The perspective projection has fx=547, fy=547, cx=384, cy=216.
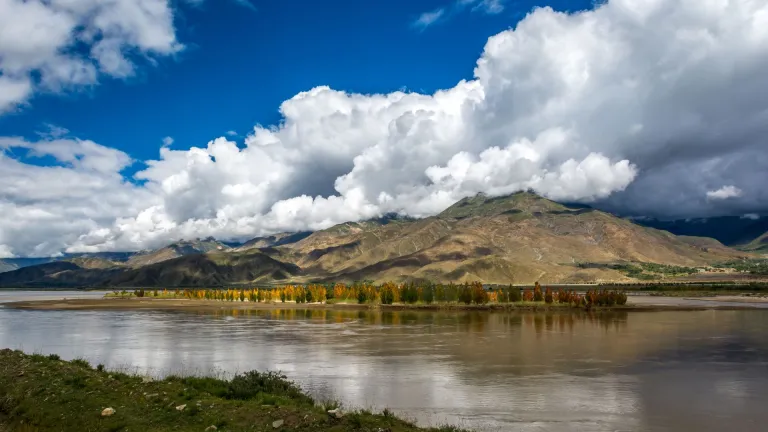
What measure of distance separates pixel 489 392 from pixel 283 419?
21725mm

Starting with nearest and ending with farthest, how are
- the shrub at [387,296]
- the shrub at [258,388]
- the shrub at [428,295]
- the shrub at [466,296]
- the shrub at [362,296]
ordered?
1. the shrub at [258,388]
2. the shrub at [466,296]
3. the shrub at [428,295]
4. the shrub at [387,296]
5. the shrub at [362,296]

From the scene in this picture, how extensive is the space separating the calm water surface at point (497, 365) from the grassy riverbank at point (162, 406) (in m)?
7.95

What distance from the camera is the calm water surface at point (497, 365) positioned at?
3375 cm

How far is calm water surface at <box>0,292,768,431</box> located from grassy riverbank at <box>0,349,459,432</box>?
7.95 m

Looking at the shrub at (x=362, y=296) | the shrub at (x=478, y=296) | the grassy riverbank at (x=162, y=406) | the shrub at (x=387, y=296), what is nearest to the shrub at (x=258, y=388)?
the grassy riverbank at (x=162, y=406)

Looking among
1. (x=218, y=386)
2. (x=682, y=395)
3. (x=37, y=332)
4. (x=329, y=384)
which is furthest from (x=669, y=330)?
(x=37, y=332)

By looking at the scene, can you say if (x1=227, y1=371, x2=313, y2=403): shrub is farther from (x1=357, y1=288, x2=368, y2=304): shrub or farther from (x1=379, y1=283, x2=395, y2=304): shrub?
(x1=357, y1=288, x2=368, y2=304): shrub

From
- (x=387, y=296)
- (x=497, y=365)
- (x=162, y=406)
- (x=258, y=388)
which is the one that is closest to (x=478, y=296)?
(x=387, y=296)

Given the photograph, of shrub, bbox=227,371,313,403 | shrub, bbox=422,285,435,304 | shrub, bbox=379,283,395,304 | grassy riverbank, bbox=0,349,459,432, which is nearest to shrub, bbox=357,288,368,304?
shrub, bbox=379,283,395,304

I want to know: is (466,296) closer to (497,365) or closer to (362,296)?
(362,296)

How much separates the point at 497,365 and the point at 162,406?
3648 cm

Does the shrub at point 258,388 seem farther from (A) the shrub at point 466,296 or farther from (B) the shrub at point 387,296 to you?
(B) the shrub at point 387,296

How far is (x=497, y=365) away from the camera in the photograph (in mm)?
53219

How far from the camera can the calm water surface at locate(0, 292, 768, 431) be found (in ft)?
111
